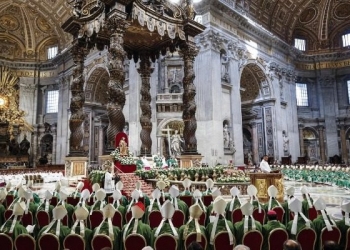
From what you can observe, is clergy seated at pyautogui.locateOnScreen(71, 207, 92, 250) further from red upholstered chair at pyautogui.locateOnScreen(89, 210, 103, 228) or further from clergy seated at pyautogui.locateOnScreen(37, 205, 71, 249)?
red upholstered chair at pyautogui.locateOnScreen(89, 210, 103, 228)

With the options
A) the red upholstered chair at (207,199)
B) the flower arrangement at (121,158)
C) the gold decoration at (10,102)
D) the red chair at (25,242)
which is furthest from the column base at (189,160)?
the gold decoration at (10,102)

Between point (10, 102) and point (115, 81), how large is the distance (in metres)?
19.3

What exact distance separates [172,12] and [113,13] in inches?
113

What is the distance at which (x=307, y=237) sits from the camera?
98.9 inches

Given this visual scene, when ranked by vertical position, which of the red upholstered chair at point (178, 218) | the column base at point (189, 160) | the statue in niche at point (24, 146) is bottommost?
the red upholstered chair at point (178, 218)

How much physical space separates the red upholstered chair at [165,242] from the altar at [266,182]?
5204 millimetres

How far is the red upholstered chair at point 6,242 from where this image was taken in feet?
7.90

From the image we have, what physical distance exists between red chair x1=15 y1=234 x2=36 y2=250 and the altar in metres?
5.79

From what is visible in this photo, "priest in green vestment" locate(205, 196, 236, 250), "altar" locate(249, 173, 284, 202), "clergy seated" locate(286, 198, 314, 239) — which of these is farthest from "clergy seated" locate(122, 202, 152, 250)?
"altar" locate(249, 173, 284, 202)

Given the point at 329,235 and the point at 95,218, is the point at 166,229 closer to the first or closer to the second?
the point at 95,218

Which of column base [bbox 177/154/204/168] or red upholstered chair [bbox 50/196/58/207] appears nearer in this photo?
red upholstered chair [bbox 50/196/58/207]

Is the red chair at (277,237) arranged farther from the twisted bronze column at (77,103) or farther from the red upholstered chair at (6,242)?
the twisted bronze column at (77,103)

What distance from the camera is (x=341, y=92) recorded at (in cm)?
2502

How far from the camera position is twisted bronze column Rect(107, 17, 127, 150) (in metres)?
8.25
